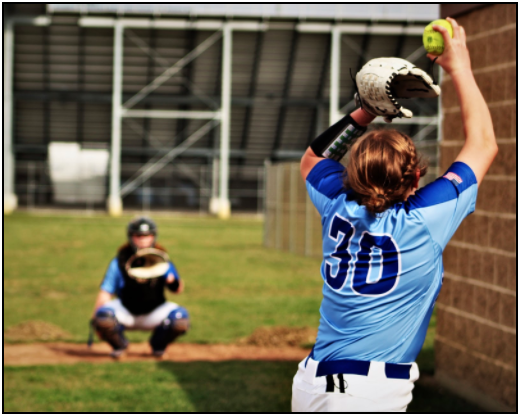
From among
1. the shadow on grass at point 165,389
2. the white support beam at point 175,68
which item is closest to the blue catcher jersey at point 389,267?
the shadow on grass at point 165,389

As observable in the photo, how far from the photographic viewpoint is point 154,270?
7520 millimetres

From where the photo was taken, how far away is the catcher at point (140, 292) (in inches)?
294

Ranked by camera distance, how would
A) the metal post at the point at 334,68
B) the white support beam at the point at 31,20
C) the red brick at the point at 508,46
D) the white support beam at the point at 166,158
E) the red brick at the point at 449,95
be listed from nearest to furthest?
the red brick at the point at 508,46
the red brick at the point at 449,95
the white support beam at the point at 31,20
the metal post at the point at 334,68
the white support beam at the point at 166,158

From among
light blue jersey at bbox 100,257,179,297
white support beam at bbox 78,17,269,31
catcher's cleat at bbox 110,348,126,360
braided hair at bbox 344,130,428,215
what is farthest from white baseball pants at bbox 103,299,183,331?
white support beam at bbox 78,17,269,31

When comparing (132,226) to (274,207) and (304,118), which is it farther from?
(304,118)

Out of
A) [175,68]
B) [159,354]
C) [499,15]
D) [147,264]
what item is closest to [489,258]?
[499,15]

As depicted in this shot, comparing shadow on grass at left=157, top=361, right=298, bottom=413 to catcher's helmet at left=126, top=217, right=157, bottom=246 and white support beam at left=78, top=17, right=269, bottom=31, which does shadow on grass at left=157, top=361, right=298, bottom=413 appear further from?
white support beam at left=78, top=17, right=269, bottom=31

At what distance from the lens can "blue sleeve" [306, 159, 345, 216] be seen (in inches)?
106

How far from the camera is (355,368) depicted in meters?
2.60

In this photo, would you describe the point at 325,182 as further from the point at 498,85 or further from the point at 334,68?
the point at 334,68

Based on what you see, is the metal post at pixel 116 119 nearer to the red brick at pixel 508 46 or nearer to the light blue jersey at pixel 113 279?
the light blue jersey at pixel 113 279

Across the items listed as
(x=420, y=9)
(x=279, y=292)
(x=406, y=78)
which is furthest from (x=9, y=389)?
(x=420, y=9)

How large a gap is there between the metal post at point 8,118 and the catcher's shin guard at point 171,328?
2873 centimetres

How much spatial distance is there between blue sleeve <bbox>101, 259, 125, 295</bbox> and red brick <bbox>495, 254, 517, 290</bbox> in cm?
393
